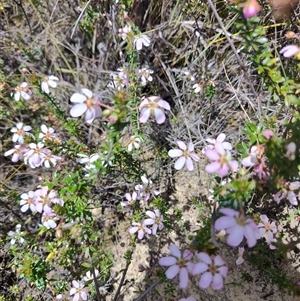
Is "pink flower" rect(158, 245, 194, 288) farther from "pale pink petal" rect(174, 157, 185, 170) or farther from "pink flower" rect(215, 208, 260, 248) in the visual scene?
"pale pink petal" rect(174, 157, 185, 170)

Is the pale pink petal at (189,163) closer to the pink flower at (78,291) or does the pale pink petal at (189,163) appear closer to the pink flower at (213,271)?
the pink flower at (213,271)

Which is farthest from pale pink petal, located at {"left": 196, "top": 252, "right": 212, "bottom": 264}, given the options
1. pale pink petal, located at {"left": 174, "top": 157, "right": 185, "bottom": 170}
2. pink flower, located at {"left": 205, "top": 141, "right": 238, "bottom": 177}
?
pale pink petal, located at {"left": 174, "top": 157, "right": 185, "bottom": 170}

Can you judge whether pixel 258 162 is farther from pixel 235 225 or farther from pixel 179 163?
pixel 179 163

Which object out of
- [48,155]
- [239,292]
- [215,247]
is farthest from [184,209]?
[215,247]

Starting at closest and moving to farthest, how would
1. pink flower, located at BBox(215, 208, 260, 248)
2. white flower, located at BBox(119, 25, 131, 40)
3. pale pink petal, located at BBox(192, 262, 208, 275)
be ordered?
pink flower, located at BBox(215, 208, 260, 248)
pale pink petal, located at BBox(192, 262, 208, 275)
white flower, located at BBox(119, 25, 131, 40)

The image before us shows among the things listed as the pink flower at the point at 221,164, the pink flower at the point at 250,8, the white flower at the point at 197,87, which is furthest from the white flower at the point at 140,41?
the pink flower at the point at 221,164

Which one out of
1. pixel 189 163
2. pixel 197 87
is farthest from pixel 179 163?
pixel 197 87

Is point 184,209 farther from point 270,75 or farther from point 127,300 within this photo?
point 270,75
